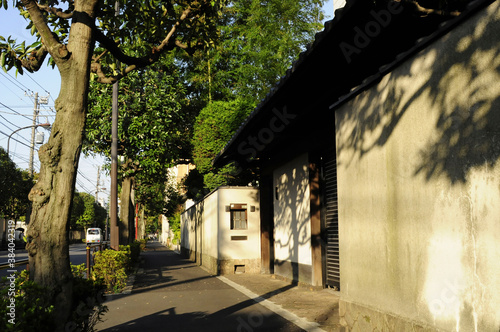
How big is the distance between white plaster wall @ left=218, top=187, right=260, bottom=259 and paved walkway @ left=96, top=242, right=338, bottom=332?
304cm

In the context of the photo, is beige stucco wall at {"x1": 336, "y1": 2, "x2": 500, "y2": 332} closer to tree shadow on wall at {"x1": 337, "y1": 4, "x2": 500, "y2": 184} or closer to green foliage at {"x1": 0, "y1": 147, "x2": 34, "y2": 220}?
tree shadow on wall at {"x1": 337, "y1": 4, "x2": 500, "y2": 184}

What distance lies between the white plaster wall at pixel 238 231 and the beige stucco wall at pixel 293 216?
2.05 meters

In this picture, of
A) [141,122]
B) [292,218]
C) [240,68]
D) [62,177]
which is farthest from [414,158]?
[240,68]

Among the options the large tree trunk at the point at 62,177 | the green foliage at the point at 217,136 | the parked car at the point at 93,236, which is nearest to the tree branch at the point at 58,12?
the large tree trunk at the point at 62,177

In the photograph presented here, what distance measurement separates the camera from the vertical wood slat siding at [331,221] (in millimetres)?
10297

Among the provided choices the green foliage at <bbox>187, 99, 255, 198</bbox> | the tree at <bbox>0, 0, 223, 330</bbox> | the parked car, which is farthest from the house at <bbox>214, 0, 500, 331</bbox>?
the parked car

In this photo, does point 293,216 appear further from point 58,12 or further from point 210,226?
point 58,12

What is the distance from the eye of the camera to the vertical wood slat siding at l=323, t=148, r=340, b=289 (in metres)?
10.3

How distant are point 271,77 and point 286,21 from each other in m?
3.08

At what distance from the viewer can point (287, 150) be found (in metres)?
13.5

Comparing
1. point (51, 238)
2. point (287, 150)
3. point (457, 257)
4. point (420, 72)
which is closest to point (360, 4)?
point (420, 72)

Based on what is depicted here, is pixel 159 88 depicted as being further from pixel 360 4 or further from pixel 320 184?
pixel 360 4

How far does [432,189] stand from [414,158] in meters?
0.46

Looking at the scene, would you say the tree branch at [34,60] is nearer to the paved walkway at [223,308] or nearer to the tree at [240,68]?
the paved walkway at [223,308]
